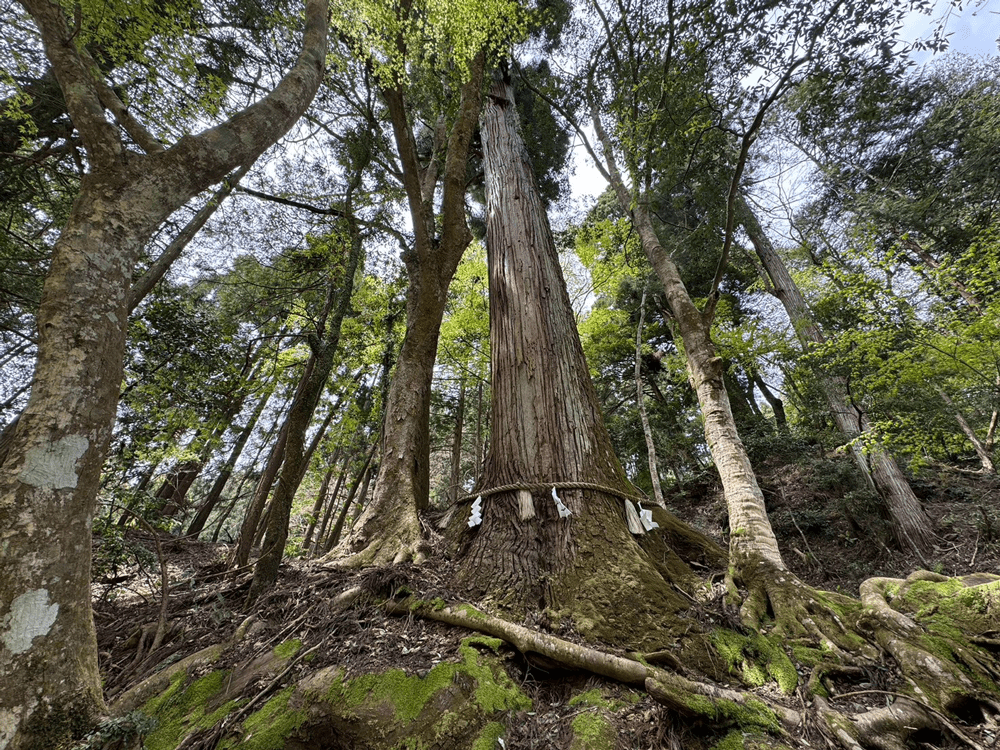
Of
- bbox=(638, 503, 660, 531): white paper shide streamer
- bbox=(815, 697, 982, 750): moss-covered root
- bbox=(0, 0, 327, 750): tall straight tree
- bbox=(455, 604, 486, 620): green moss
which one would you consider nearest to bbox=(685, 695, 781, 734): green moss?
bbox=(815, 697, 982, 750): moss-covered root

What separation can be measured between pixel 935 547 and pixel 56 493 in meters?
10.4

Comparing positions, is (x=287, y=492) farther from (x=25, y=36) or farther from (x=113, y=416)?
(x=25, y=36)

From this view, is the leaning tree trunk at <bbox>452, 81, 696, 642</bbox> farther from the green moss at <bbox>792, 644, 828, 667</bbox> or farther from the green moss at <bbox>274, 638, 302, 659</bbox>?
the green moss at <bbox>274, 638, 302, 659</bbox>

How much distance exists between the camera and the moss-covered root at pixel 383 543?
2.81 meters

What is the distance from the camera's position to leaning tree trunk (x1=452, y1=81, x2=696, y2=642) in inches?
86.9

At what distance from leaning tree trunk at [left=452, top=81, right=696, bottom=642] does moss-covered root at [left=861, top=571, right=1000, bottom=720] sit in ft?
3.22

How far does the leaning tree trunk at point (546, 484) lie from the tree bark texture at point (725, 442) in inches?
26.4

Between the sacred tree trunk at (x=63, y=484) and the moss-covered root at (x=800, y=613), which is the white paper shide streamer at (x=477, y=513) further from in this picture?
the sacred tree trunk at (x=63, y=484)

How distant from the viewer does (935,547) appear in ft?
20.3

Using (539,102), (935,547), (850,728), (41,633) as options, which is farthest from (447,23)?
(935,547)

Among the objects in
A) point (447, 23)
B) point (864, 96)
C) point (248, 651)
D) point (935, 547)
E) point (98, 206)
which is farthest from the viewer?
point (935, 547)

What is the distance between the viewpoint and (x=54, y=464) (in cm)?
142

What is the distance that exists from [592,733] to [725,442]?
2.40 meters

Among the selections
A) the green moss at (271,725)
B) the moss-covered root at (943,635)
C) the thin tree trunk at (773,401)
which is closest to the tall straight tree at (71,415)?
the green moss at (271,725)
